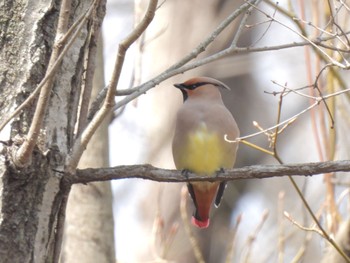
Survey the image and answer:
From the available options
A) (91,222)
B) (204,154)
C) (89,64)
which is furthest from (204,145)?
(89,64)

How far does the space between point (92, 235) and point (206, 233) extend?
2570 millimetres

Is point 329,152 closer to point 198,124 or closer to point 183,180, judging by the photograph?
point 198,124

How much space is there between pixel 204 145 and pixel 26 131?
1.59 meters

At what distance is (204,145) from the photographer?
3.58 meters

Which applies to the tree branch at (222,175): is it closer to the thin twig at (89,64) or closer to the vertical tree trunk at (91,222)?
the thin twig at (89,64)

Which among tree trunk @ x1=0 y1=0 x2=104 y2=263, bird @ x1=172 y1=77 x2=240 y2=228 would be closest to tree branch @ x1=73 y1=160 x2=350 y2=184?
tree trunk @ x1=0 y1=0 x2=104 y2=263

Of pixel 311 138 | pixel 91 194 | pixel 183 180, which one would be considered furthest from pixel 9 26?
pixel 311 138

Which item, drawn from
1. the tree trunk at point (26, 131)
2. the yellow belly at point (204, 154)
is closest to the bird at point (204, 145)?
the yellow belly at point (204, 154)

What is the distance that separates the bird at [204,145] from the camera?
353 cm

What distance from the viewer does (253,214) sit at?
675 cm

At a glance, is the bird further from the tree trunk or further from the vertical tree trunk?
the tree trunk

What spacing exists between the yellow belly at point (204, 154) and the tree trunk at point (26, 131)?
4.46 feet

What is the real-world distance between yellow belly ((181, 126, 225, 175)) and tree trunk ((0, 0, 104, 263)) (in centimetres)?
136

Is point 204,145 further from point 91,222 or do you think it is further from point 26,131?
point 26,131
